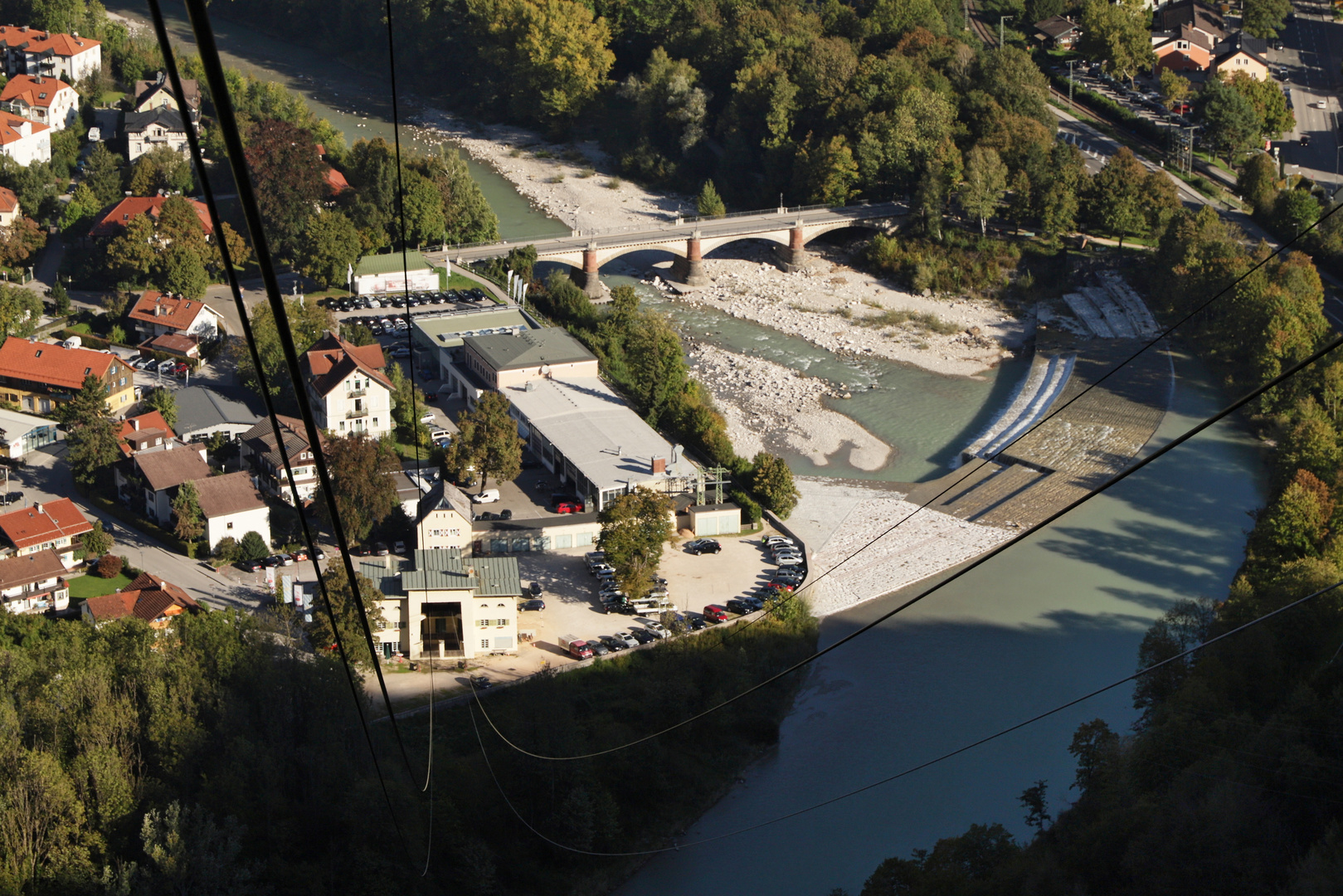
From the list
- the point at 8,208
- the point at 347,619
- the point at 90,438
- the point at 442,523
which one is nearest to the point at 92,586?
the point at 90,438

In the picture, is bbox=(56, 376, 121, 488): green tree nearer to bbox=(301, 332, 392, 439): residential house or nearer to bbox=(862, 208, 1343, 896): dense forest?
bbox=(301, 332, 392, 439): residential house

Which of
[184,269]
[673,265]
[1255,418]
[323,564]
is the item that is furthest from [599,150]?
[323,564]

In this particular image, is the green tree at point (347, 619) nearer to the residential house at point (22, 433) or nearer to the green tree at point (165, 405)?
the green tree at point (165, 405)

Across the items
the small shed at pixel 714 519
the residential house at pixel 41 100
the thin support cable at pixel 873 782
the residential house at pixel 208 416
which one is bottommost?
the thin support cable at pixel 873 782

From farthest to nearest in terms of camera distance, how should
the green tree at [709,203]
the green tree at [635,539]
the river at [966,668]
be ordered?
the green tree at [709,203], the green tree at [635,539], the river at [966,668]

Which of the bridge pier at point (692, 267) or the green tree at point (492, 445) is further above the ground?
the bridge pier at point (692, 267)

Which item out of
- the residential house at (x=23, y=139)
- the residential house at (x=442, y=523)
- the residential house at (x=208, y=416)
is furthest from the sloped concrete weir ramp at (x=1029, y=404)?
the residential house at (x=23, y=139)
